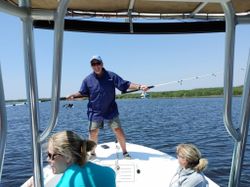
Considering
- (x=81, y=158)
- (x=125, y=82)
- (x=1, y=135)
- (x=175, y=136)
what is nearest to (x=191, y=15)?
(x=81, y=158)

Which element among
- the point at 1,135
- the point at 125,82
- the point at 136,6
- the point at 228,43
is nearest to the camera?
the point at 1,135

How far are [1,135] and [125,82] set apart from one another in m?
3.40

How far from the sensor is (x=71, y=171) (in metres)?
1.86

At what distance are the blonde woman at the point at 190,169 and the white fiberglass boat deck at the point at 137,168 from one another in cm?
88

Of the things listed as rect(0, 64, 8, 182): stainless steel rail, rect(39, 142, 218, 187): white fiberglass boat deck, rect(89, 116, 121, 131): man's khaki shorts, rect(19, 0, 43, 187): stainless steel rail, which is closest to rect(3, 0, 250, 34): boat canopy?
rect(19, 0, 43, 187): stainless steel rail

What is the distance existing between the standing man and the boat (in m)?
2.30

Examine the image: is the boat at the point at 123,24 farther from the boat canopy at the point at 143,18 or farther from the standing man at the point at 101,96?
the standing man at the point at 101,96

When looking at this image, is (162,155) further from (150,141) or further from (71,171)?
(150,141)

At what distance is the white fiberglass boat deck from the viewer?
4.07 meters

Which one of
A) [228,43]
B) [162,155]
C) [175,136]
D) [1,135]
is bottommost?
[175,136]

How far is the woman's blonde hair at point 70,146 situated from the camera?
73.5 inches

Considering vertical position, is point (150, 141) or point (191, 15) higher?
point (191, 15)

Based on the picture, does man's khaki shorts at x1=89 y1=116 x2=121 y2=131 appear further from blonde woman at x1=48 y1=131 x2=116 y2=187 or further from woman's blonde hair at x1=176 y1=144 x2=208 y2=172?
blonde woman at x1=48 y1=131 x2=116 y2=187

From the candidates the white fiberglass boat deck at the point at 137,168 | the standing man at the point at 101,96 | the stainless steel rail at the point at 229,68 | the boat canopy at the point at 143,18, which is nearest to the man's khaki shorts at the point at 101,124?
the standing man at the point at 101,96
